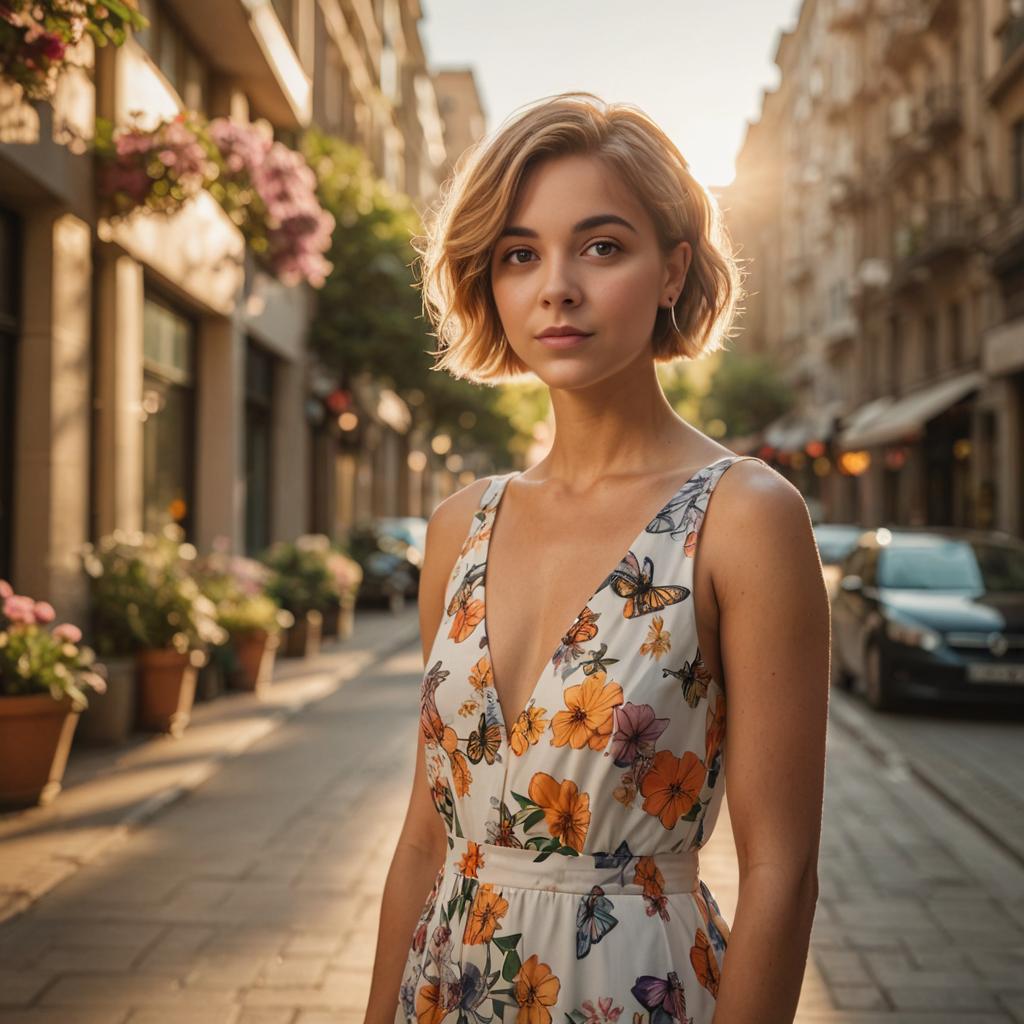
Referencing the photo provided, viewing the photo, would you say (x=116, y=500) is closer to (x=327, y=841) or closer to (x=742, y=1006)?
(x=327, y=841)

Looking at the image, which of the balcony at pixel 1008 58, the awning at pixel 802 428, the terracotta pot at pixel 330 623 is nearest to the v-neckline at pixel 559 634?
the terracotta pot at pixel 330 623

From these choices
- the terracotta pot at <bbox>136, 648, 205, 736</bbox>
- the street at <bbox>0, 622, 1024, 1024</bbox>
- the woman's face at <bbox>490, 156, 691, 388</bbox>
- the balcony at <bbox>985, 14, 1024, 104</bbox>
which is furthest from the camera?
the balcony at <bbox>985, 14, 1024, 104</bbox>

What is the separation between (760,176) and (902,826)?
Result: 200 ft

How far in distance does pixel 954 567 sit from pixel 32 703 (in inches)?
337

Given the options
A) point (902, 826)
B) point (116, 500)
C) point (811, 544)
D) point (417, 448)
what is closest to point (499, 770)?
point (811, 544)

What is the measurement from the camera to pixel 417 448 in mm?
42188

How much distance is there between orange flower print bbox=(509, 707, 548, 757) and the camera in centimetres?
169

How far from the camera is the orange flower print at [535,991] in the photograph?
1678 millimetres

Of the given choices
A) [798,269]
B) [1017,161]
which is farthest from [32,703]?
[798,269]

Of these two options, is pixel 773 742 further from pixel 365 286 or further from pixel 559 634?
pixel 365 286

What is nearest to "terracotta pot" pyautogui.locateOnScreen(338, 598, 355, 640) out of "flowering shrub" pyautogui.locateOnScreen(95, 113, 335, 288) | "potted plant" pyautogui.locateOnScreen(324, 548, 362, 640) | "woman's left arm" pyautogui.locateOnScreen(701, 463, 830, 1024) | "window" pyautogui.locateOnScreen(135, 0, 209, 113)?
"potted plant" pyautogui.locateOnScreen(324, 548, 362, 640)

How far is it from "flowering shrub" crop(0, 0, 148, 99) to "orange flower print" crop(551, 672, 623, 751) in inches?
134

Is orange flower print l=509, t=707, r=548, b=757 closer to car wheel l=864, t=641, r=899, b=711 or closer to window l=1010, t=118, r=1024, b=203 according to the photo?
car wheel l=864, t=641, r=899, b=711

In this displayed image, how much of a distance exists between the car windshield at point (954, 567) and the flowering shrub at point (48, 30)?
9159mm
